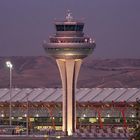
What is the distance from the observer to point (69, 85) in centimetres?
16962

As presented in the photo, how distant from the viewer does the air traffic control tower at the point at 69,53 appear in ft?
553

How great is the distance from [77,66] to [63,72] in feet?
6.22

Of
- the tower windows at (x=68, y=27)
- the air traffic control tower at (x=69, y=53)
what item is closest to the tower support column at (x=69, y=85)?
the air traffic control tower at (x=69, y=53)

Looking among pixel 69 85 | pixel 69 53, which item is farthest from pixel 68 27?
pixel 69 85

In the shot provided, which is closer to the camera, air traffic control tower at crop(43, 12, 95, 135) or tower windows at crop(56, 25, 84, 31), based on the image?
air traffic control tower at crop(43, 12, 95, 135)

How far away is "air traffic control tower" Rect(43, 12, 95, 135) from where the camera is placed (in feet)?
553

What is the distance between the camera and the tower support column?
168 meters

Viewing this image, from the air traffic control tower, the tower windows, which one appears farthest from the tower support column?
the tower windows

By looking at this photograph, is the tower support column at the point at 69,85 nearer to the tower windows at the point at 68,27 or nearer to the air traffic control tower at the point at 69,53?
the air traffic control tower at the point at 69,53

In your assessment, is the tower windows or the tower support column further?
the tower windows

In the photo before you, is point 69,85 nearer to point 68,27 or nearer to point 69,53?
point 69,53

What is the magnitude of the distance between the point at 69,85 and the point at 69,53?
13.1 ft

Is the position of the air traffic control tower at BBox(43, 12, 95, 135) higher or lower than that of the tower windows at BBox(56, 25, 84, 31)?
lower

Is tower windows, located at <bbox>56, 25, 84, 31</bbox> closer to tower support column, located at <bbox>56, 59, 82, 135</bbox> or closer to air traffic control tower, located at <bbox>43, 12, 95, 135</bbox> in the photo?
air traffic control tower, located at <bbox>43, 12, 95, 135</bbox>
